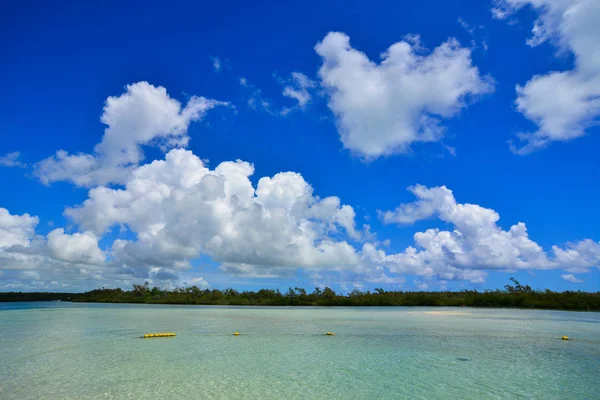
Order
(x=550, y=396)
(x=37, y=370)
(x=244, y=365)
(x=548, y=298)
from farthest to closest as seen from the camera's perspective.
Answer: (x=548, y=298)
(x=244, y=365)
(x=37, y=370)
(x=550, y=396)

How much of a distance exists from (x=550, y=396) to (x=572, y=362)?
740 cm

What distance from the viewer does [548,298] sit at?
272ft

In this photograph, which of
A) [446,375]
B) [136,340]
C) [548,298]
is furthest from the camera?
[548,298]

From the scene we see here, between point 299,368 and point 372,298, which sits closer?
point 299,368

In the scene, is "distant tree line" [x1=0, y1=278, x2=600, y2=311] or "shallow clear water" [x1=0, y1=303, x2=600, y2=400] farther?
"distant tree line" [x1=0, y1=278, x2=600, y2=311]

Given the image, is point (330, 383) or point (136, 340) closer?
point (330, 383)

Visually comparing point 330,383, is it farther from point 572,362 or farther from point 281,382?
point 572,362

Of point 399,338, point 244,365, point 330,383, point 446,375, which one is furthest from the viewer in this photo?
point 399,338

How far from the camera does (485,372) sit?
15.2 m

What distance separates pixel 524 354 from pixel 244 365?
14025 millimetres

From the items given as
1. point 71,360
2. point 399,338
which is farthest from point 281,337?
point 71,360

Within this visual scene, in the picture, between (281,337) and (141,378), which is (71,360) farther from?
(281,337)

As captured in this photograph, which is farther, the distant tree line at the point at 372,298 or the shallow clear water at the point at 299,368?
the distant tree line at the point at 372,298

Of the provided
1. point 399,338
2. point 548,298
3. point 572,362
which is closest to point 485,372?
point 572,362
